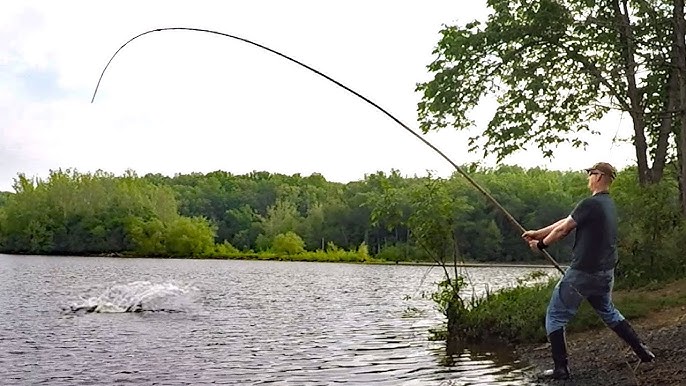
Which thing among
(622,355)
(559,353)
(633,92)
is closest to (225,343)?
(622,355)

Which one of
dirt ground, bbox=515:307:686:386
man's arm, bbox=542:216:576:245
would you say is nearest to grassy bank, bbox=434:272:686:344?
dirt ground, bbox=515:307:686:386

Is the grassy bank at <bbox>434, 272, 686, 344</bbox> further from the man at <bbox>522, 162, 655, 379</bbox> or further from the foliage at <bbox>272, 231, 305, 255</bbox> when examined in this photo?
the foliage at <bbox>272, 231, 305, 255</bbox>

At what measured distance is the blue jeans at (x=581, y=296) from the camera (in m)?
9.26

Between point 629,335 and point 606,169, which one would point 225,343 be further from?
point 606,169

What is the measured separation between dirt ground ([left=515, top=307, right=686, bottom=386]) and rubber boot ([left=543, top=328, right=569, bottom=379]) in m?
0.11

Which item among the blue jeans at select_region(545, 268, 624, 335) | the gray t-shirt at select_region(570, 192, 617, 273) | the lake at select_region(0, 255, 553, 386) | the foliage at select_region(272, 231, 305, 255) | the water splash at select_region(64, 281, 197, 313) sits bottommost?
the lake at select_region(0, 255, 553, 386)

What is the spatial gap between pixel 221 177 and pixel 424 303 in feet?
507

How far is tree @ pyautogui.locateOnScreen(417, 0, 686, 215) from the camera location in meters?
18.7

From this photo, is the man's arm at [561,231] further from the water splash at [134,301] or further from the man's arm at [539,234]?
the water splash at [134,301]

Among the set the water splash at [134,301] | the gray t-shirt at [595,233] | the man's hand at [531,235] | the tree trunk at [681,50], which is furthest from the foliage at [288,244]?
the gray t-shirt at [595,233]

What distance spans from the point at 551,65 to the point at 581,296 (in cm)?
1072

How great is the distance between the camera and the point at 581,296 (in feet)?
30.8

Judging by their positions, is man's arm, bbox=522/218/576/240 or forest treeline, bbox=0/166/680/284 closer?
man's arm, bbox=522/218/576/240

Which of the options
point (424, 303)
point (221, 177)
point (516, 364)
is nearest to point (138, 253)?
point (221, 177)
